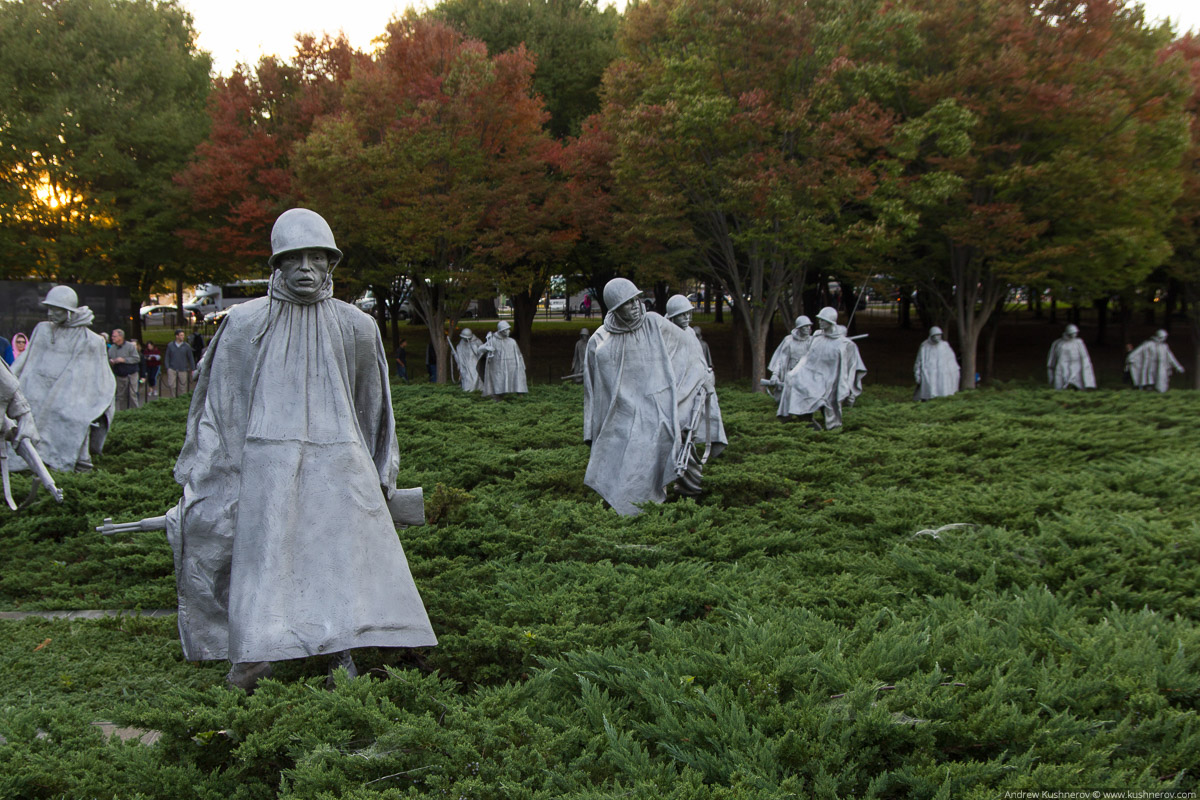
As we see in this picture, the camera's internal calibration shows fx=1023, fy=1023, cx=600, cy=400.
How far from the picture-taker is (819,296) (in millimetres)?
35156

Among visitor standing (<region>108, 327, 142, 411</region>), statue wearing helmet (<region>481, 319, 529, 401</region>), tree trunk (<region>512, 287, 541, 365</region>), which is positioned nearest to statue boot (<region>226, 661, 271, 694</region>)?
visitor standing (<region>108, 327, 142, 411</region>)

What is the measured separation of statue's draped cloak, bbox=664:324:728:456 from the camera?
9016 mm

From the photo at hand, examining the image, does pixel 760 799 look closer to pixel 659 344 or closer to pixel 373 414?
pixel 373 414

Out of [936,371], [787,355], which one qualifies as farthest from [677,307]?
[936,371]

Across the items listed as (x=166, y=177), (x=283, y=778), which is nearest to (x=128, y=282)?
(x=166, y=177)

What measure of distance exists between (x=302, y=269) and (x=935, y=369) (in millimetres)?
21295

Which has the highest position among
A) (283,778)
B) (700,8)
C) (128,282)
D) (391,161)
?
(700,8)

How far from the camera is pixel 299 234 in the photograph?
458cm

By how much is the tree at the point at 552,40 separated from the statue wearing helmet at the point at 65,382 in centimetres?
2188

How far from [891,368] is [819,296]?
11.6ft

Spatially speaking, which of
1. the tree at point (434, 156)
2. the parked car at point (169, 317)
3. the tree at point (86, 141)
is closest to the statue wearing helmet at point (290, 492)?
the tree at point (434, 156)

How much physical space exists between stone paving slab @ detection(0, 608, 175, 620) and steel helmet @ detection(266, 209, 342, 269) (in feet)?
9.43

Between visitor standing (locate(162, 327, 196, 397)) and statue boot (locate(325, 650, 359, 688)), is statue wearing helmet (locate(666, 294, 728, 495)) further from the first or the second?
visitor standing (locate(162, 327, 196, 397))

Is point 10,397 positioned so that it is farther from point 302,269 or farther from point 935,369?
point 935,369
